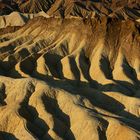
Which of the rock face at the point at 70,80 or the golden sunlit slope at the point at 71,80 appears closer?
the rock face at the point at 70,80

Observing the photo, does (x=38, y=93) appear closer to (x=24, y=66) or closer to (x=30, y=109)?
(x=30, y=109)

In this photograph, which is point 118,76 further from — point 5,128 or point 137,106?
point 5,128

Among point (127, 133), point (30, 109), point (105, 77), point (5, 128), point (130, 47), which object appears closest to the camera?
point (127, 133)

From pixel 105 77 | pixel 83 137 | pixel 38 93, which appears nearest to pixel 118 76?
pixel 105 77

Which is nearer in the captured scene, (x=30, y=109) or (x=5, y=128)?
(x=5, y=128)

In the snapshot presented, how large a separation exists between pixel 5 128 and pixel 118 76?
32.9 metres

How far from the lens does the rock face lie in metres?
70.7

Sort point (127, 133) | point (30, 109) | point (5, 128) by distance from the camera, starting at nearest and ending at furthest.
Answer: point (127, 133) < point (5, 128) < point (30, 109)

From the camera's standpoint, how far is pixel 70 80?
9738 centimetres

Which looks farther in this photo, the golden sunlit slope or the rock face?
the golden sunlit slope

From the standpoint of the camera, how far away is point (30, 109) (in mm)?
77000

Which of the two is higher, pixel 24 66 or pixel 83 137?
pixel 83 137

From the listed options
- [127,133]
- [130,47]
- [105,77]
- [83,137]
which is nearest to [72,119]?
[83,137]

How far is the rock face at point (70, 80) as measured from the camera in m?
70.7
